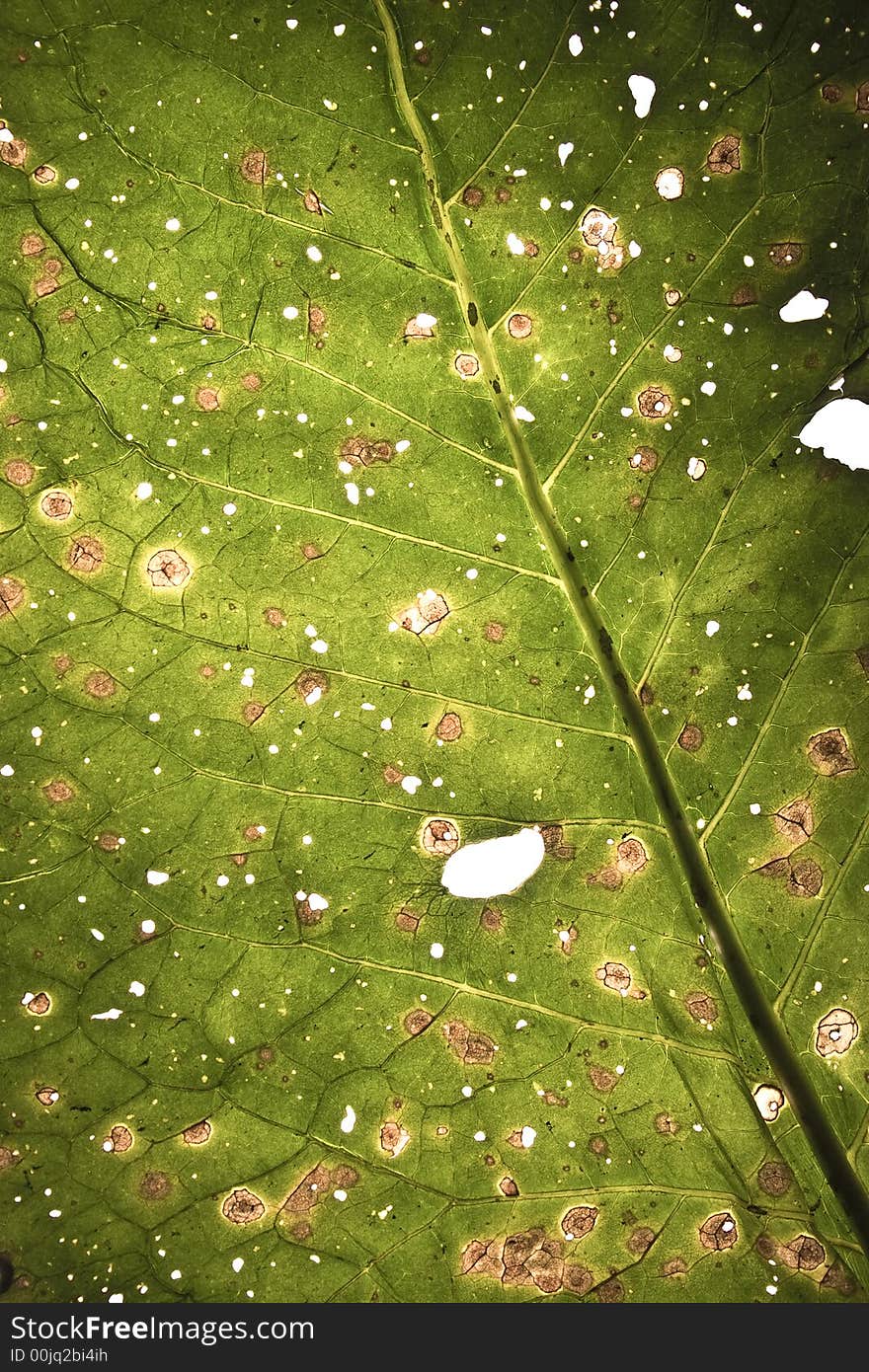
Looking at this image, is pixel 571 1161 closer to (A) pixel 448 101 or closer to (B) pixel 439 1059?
(B) pixel 439 1059

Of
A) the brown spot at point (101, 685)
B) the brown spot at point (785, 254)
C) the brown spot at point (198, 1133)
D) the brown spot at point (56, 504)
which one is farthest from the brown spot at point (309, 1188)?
the brown spot at point (785, 254)

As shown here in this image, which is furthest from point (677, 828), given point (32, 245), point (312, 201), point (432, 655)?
point (32, 245)

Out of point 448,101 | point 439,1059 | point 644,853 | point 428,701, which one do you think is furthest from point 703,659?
point 448,101

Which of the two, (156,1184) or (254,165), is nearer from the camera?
(254,165)

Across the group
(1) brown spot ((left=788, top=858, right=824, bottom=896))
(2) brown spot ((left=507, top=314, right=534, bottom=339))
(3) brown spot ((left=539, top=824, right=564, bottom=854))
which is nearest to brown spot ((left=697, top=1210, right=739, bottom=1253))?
(1) brown spot ((left=788, top=858, right=824, bottom=896))

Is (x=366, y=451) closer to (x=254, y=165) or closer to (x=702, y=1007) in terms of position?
(x=254, y=165)

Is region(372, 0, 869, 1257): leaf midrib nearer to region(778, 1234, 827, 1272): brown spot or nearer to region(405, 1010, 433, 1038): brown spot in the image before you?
region(778, 1234, 827, 1272): brown spot
